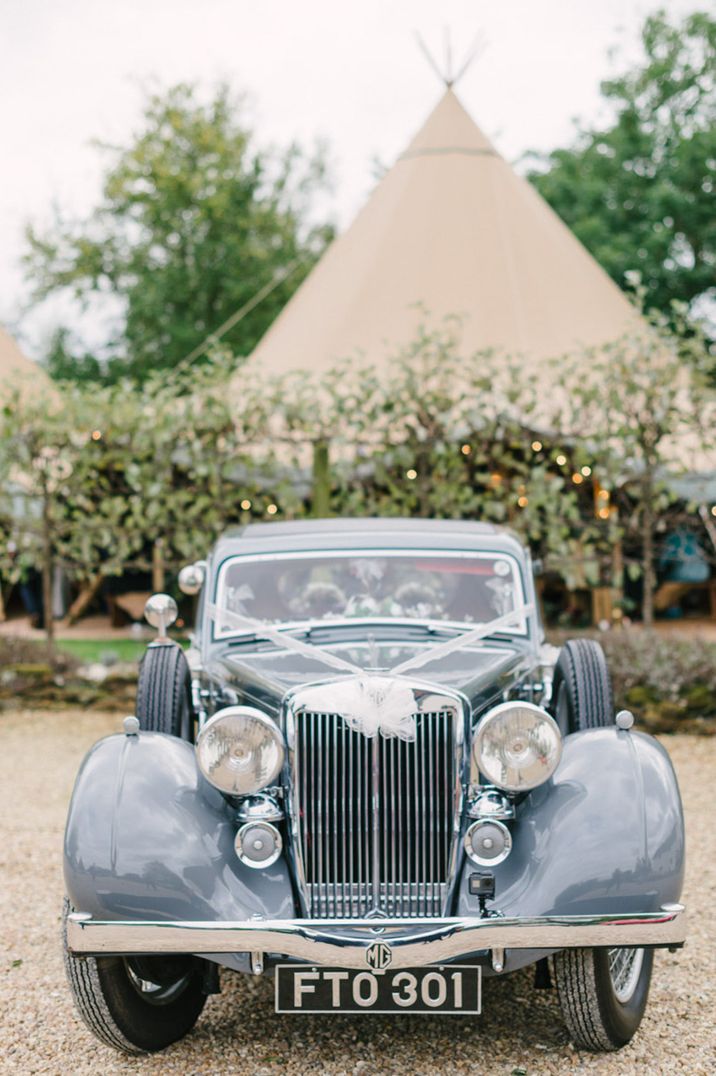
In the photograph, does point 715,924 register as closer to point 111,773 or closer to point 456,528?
point 456,528

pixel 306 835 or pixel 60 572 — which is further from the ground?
pixel 306 835

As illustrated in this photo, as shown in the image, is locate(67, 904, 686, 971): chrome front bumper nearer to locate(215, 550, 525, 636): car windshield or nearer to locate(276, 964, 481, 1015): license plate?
locate(276, 964, 481, 1015): license plate

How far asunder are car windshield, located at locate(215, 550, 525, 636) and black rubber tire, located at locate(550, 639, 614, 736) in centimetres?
33

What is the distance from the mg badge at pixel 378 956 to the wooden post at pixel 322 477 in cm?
679

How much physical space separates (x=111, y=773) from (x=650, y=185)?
21.2 metres

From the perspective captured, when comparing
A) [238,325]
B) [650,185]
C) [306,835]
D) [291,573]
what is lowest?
[306,835]

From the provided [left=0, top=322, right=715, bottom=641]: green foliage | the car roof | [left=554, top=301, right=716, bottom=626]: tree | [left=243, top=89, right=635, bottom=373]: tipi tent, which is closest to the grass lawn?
[left=0, top=322, right=715, bottom=641]: green foliage

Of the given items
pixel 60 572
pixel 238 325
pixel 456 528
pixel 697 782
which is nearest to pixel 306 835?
pixel 456 528

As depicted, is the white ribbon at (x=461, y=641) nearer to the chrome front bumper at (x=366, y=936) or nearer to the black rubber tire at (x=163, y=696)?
the chrome front bumper at (x=366, y=936)

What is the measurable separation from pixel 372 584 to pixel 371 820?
1619 mm

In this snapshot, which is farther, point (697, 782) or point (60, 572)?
point (60, 572)

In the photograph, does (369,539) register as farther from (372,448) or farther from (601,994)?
(372,448)

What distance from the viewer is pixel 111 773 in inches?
132

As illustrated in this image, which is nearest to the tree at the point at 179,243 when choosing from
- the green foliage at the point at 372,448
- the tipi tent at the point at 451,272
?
the tipi tent at the point at 451,272
